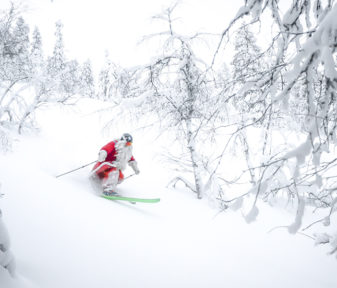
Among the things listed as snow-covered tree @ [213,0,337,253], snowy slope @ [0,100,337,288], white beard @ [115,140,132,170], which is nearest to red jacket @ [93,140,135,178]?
white beard @ [115,140,132,170]

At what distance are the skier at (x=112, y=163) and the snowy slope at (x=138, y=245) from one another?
502 millimetres

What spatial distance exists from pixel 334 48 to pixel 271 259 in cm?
391

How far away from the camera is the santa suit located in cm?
553

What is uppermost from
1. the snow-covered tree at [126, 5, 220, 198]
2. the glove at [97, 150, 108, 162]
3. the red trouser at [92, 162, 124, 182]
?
the snow-covered tree at [126, 5, 220, 198]

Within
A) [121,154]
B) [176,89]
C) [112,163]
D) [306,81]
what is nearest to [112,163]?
[112,163]

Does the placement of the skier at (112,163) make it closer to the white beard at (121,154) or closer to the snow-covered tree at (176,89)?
the white beard at (121,154)

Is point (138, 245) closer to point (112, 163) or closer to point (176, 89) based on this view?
point (112, 163)

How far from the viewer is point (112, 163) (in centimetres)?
579

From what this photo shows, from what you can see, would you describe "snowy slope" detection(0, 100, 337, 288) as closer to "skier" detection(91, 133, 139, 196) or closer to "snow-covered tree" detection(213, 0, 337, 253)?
"skier" detection(91, 133, 139, 196)

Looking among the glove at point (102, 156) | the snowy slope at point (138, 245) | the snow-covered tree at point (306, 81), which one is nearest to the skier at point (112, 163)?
the glove at point (102, 156)

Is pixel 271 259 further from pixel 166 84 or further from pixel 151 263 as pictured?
pixel 166 84

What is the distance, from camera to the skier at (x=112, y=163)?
5.54 m

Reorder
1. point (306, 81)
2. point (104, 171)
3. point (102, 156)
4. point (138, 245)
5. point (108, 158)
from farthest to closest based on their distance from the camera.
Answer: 1. point (108, 158)
2. point (104, 171)
3. point (102, 156)
4. point (138, 245)
5. point (306, 81)

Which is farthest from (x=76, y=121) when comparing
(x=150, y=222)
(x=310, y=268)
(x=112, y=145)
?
(x=310, y=268)
